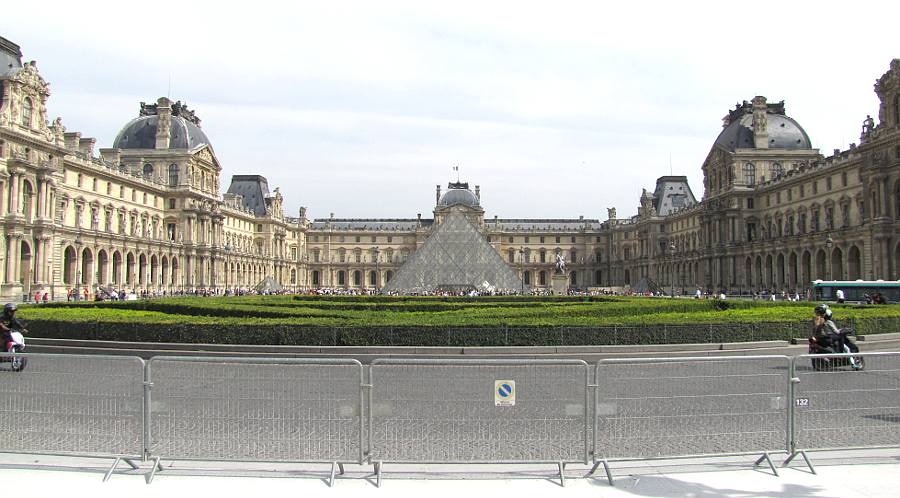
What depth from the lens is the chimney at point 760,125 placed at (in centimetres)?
6423

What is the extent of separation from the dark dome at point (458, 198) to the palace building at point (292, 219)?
23.0m

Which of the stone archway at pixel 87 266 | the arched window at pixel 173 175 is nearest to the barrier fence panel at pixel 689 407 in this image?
the stone archway at pixel 87 266

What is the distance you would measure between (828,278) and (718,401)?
4751 centimetres

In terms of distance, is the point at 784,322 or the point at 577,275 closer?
the point at 784,322

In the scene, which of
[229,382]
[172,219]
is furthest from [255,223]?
A: [229,382]

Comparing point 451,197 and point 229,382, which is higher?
point 451,197

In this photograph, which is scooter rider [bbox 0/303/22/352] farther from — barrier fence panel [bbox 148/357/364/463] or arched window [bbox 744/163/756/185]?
arched window [bbox 744/163/756/185]

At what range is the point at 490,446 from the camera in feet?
21.2

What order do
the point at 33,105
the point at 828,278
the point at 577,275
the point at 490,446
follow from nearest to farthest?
the point at 490,446, the point at 33,105, the point at 828,278, the point at 577,275

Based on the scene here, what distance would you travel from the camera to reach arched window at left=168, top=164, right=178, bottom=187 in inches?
2589

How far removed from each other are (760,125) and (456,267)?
114ft

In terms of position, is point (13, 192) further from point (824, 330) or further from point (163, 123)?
point (824, 330)

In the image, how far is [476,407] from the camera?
629 cm

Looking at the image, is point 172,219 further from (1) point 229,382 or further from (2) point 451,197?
(1) point 229,382
